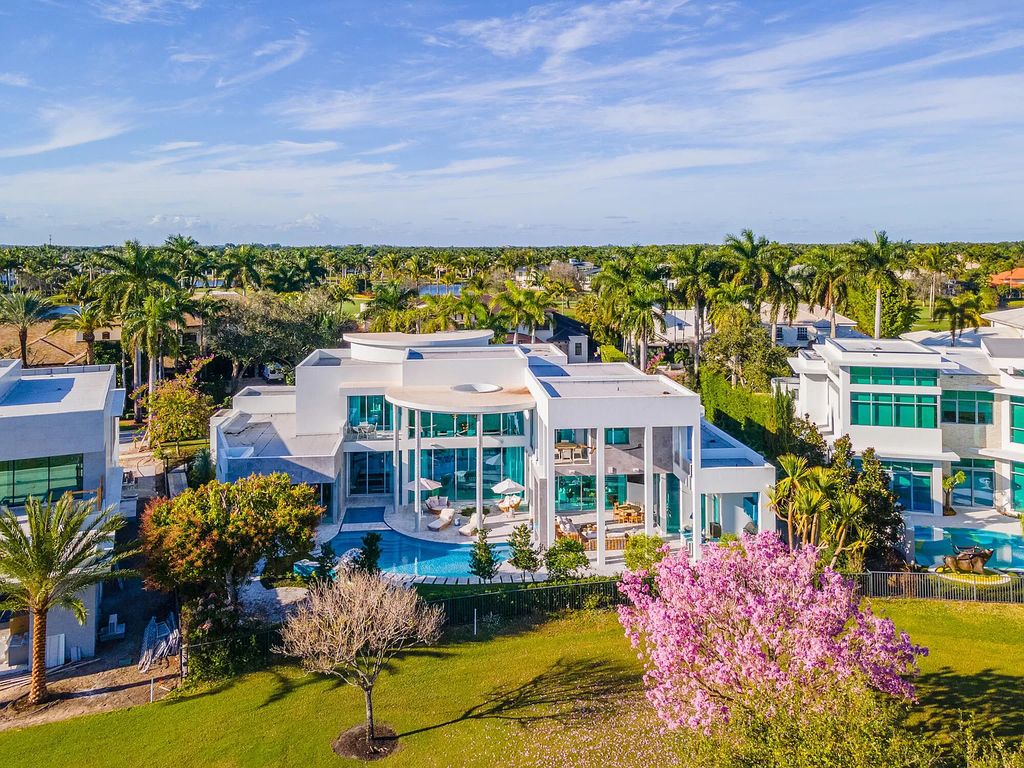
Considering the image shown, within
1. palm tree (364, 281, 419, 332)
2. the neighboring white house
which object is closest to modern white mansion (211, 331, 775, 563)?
palm tree (364, 281, 419, 332)

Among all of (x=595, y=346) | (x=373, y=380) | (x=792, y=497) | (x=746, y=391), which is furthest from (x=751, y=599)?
(x=595, y=346)

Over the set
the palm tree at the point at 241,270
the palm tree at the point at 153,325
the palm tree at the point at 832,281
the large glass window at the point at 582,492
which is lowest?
Answer: the large glass window at the point at 582,492

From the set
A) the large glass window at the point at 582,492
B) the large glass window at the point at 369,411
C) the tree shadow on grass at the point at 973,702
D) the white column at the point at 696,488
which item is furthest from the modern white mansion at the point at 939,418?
the large glass window at the point at 369,411

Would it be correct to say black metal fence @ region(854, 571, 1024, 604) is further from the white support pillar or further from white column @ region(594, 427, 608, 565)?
the white support pillar

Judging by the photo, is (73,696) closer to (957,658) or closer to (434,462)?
(434,462)

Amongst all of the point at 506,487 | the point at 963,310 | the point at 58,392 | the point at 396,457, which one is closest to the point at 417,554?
the point at 506,487

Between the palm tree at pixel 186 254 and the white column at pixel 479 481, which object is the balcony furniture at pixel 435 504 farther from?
the palm tree at pixel 186 254
